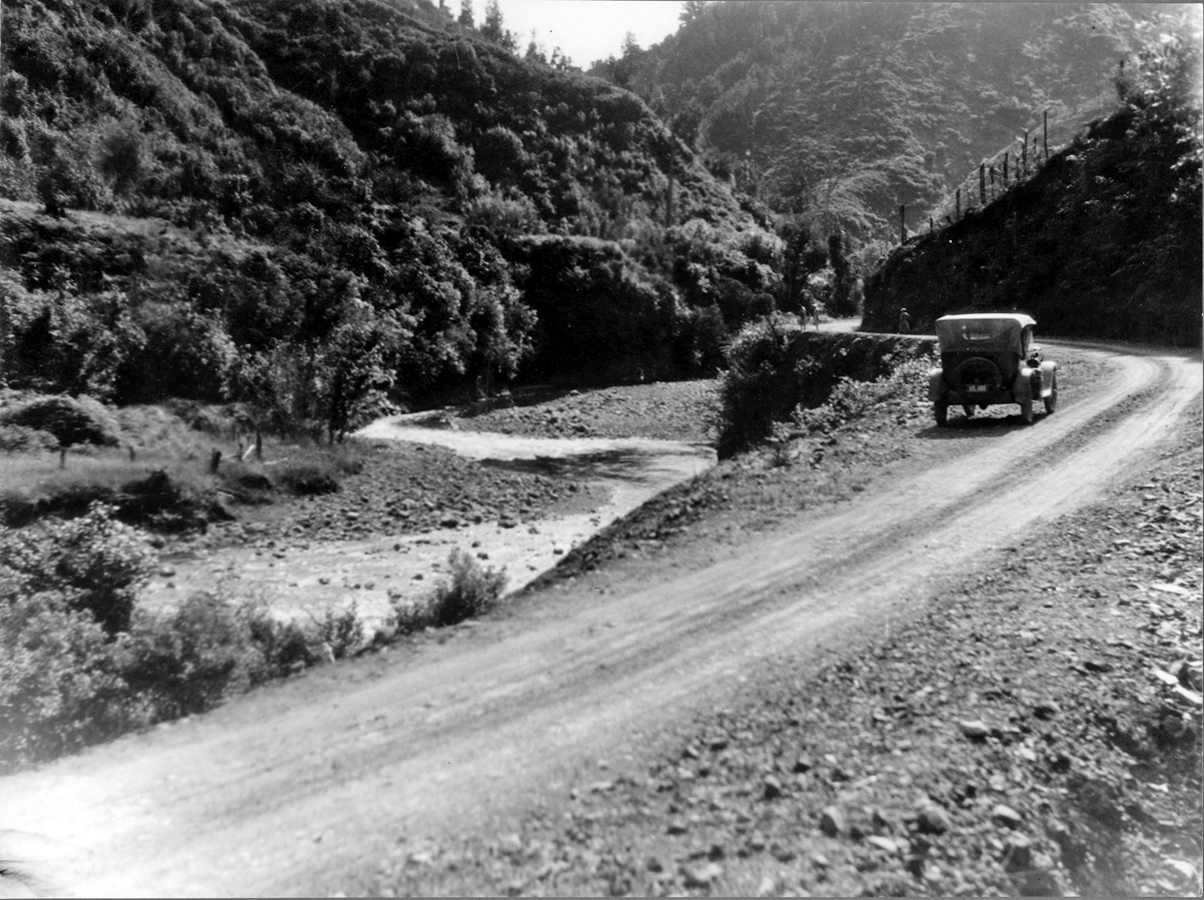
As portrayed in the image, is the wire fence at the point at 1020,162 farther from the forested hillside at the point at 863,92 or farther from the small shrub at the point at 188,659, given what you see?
the small shrub at the point at 188,659

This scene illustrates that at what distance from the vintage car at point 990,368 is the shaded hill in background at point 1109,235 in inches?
115

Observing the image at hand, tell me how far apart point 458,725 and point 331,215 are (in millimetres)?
38906

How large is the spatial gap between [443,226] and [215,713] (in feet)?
158

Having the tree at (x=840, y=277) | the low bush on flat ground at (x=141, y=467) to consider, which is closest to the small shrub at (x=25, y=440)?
the low bush on flat ground at (x=141, y=467)

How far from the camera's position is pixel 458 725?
557cm


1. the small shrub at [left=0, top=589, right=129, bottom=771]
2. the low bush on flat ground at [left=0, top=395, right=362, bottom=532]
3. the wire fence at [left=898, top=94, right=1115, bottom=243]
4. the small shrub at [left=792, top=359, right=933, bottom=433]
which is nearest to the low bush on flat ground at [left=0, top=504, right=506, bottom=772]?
the small shrub at [left=0, top=589, right=129, bottom=771]

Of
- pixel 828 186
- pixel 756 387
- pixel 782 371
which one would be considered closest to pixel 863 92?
pixel 828 186

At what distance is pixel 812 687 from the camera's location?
6137 millimetres

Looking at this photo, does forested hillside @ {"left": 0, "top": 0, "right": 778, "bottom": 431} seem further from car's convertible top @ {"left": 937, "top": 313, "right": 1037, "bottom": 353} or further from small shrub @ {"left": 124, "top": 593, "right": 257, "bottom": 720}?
car's convertible top @ {"left": 937, "top": 313, "right": 1037, "bottom": 353}

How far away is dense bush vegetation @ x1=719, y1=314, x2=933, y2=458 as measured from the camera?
89.9 feet

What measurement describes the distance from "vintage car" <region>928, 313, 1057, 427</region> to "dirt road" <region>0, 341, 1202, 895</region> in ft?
15.5

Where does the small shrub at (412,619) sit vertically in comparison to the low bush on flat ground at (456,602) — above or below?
below

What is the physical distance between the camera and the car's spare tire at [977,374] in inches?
567

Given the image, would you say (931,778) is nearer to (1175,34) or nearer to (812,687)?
(812,687)
